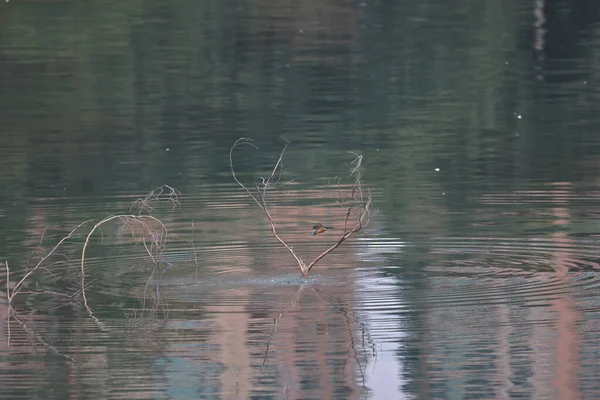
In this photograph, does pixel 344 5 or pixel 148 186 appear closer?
pixel 148 186

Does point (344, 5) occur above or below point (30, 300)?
below

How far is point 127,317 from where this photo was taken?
11375 millimetres

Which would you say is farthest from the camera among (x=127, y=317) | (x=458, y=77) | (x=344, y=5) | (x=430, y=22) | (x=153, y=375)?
(x=344, y=5)

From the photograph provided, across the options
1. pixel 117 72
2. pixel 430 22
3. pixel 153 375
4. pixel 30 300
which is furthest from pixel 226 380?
pixel 430 22

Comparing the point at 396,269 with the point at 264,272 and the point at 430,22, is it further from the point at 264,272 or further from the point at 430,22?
the point at 430,22

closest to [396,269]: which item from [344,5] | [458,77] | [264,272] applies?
[264,272]

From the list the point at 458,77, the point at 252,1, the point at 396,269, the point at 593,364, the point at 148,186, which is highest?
the point at 593,364

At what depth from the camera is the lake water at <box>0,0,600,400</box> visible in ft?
32.2

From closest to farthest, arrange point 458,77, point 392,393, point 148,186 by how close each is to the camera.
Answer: point 392,393, point 148,186, point 458,77

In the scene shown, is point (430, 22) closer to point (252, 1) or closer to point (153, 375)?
point (252, 1)

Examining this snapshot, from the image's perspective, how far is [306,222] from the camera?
50.1 feet

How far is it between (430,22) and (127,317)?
2918cm

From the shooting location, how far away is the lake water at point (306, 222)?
982 centimetres

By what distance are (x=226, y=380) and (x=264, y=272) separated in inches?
136
